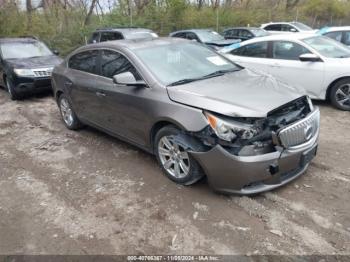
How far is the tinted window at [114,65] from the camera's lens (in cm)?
451

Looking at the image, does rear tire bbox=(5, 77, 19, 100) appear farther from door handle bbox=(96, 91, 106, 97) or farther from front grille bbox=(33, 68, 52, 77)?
door handle bbox=(96, 91, 106, 97)

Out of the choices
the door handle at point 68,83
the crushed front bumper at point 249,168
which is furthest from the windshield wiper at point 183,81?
the door handle at point 68,83

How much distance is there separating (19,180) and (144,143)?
1.72m

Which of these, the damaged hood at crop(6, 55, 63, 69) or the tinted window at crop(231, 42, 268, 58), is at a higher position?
the tinted window at crop(231, 42, 268, 58)

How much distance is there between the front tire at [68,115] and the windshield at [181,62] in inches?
84.9

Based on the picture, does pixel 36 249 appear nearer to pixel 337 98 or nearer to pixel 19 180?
pixel 19 180

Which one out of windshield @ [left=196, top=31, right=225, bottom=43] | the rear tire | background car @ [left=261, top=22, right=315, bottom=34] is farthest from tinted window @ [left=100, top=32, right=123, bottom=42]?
background car @ [left=261, top=22, right=315, bottom=34]

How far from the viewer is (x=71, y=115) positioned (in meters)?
6.20

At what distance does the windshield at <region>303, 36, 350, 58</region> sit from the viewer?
6816 mm

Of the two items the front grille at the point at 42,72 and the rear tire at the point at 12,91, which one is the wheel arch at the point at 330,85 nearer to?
the front grille at the point at 42,72

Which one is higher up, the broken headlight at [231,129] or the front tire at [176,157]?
the broken headlight at [231,129]

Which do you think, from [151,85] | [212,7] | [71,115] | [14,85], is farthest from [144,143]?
[212,7]

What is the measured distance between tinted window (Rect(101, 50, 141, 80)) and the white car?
11.4 feet

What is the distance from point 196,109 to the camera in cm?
367
